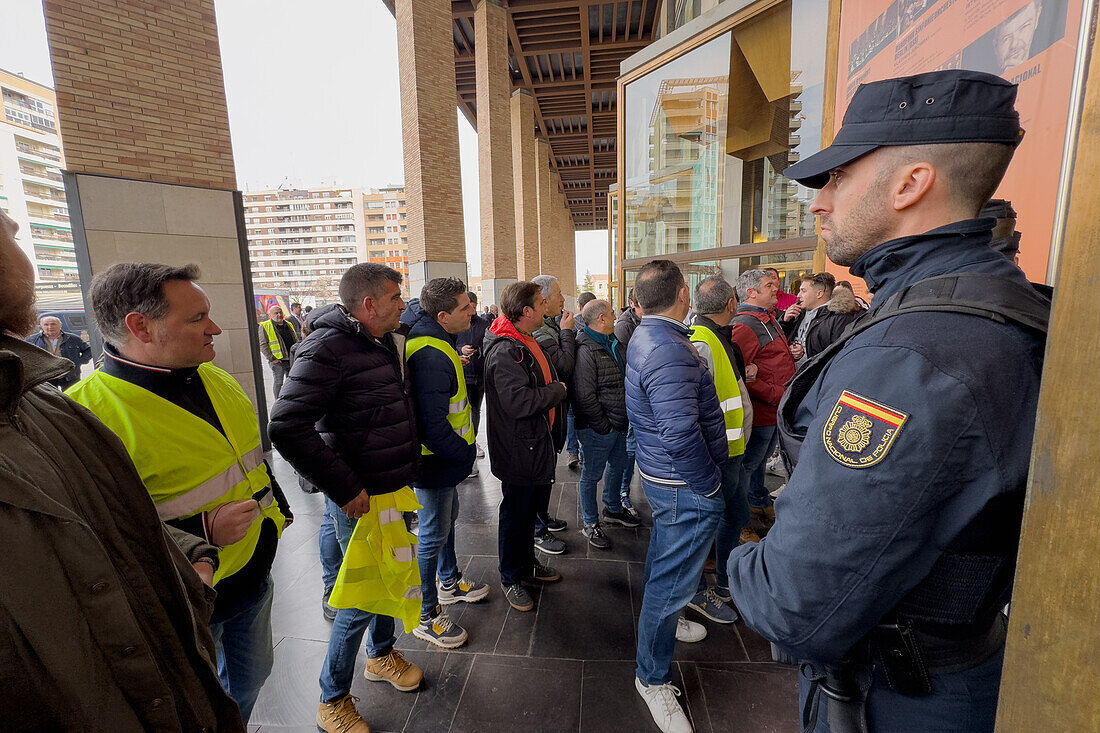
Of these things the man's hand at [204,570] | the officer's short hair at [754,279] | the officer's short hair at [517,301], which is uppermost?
the officer's short hair at [754,279]

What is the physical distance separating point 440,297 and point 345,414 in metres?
0.95

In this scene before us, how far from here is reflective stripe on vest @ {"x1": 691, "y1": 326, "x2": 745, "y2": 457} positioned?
2.53 meters

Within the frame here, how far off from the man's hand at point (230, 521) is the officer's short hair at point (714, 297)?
2.41 metres

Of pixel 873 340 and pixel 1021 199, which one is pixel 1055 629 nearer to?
→ pixel 873 340

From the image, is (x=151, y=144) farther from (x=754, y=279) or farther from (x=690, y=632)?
(x=690, y=632)

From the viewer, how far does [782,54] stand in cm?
602

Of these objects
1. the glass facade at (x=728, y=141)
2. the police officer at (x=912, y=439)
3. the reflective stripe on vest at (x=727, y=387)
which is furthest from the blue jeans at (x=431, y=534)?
the glass facade at (x=728, y=141)

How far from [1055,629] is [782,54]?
24.6ft

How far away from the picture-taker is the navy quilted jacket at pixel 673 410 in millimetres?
1914

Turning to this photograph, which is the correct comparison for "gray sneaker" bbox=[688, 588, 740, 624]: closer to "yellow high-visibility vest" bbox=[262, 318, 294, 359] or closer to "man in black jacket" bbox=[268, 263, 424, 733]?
"man in black jacket" bbox=[268, 263, 424, 733]

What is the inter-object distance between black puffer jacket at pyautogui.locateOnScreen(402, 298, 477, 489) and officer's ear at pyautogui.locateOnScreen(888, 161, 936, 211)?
6.71 ft

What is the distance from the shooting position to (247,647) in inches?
65.3

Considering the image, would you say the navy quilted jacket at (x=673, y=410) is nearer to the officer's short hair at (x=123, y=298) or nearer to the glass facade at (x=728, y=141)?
the officer's short hair at (x=123, y=298)

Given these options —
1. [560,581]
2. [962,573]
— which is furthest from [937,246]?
[560,581]
